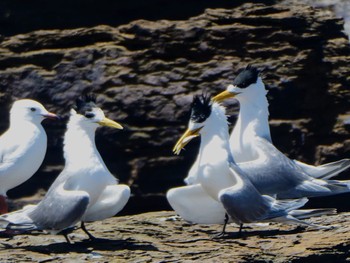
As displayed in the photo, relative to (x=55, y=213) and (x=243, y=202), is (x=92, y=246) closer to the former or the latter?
(x=55, y=213)

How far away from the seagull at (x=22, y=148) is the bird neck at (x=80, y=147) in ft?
2.82

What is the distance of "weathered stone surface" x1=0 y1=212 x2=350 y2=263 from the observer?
28.1 feet

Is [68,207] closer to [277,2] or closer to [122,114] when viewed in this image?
[122,114]

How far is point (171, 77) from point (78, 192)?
3314mm

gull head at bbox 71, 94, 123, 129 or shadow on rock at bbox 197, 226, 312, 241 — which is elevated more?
gull head at bbox 71, 94, 123, 129

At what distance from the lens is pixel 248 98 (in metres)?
10.6

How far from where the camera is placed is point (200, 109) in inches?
370

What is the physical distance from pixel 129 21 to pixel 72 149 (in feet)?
11.7

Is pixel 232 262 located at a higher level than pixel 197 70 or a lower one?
lower

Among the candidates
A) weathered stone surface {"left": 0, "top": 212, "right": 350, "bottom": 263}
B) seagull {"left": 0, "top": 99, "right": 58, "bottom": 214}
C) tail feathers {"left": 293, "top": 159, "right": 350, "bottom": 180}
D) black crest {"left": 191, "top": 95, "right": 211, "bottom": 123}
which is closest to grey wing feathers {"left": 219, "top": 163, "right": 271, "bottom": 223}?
weathered stone surface {"left": 0, "top": 212, "right": 350, "bottom": 263}

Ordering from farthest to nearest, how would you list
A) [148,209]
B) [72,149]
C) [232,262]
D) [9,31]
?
[9,31], [148,209], [72,149], [232,262]

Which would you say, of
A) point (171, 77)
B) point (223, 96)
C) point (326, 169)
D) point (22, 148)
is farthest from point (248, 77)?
point (22, 148)

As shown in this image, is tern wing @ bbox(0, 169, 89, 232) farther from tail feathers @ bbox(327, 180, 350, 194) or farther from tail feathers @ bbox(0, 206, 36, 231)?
tail feathers @ bbox(327, 180, 350, 194)

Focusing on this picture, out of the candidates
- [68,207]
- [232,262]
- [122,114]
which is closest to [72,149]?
[68,207]
